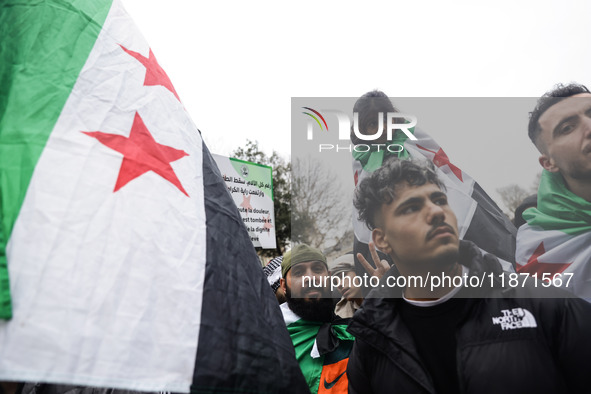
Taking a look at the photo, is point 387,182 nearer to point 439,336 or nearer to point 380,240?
point 380,240

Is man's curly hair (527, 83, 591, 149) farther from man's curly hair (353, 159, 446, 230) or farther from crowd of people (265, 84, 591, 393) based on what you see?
man's curly hair (353, 159, 446, 230)

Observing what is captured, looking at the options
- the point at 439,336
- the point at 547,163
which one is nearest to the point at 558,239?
the point at 547,163

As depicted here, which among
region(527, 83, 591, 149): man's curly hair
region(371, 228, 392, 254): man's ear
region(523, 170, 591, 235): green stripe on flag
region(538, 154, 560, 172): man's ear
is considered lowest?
region(371, 228, 392, 254): man's ear

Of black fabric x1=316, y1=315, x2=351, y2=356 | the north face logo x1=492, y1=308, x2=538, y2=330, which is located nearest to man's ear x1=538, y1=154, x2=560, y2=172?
the north face logo x1=492, y1=308, x2=538, y2=330

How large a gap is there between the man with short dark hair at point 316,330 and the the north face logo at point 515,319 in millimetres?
1230

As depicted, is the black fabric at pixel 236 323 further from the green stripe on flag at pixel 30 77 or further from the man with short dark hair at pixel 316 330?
the man with short dark hair at pixel 316 330

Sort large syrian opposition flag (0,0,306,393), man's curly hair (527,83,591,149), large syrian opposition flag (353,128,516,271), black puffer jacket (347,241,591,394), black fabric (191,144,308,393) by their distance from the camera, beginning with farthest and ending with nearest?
large syrian opposition flag (353,128,516,271) < man's curly hair (527,83,591,149) < black puffer jacket (347,241,591,394) < black fabric (191,144,308,393) < large syrian opposition flag (0,0,306,393)

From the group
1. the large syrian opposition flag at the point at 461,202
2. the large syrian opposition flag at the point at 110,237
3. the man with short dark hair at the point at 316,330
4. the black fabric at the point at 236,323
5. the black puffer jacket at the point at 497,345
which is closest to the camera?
the large syrian opposition flag at the point at 110,237

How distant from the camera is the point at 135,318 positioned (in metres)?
1.14

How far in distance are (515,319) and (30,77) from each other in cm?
183

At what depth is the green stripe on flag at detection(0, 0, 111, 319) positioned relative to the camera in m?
1.11

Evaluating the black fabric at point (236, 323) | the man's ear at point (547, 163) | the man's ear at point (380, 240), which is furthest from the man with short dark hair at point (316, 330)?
the man's ear at point (547, 163)

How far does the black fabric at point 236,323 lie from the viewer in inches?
48.7

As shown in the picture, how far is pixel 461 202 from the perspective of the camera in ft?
5.94
